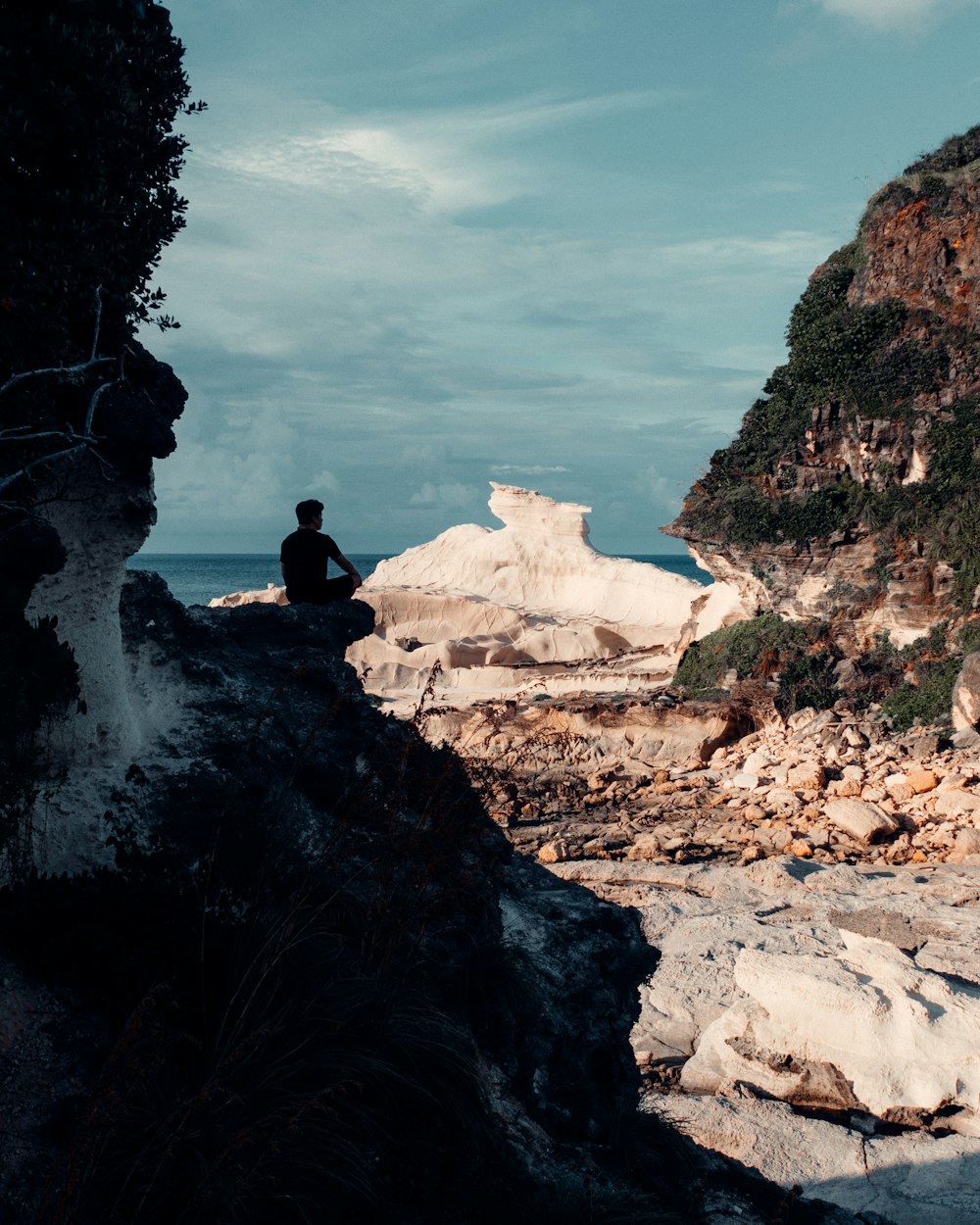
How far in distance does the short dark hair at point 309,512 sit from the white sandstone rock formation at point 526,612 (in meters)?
18.5

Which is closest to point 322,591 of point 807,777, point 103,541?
point 103,541

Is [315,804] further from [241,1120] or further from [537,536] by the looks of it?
[537,536]

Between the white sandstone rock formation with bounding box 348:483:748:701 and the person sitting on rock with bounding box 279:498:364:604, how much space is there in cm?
1844

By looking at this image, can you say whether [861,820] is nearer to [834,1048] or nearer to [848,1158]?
[834,1048]

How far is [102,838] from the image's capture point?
4926 millimetres

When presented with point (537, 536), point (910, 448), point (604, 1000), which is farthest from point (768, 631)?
point (537, 536)

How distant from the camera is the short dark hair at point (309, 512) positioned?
772cm

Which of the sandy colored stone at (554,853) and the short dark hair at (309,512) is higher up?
the short dark hair at (309,512)

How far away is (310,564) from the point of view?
768 cm

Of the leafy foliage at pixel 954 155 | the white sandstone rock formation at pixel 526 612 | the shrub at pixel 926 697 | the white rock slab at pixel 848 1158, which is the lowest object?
the white rock slab at pixel 848 1158

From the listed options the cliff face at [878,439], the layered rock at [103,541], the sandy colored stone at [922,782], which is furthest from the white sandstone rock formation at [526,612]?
the layered rock at [103,541]

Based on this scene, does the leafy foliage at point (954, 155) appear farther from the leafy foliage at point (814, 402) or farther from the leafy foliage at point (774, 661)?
the leafy foliage at point (774, 661)

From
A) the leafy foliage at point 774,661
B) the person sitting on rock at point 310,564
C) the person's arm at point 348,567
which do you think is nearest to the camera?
the person's arm at point 348,567

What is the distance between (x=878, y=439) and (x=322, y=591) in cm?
1741
